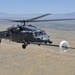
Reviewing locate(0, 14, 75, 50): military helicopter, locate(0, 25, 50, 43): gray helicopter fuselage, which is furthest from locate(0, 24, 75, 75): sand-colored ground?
locate(0, 14, 75, 50): military helicopter

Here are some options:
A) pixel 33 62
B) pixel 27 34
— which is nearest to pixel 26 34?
pixel 27 34

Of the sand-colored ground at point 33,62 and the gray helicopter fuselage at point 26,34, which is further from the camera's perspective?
the sand-colored ground at point 33,62

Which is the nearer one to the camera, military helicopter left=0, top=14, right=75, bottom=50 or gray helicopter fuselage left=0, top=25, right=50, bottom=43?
military helicopter left=0, top=14, right=75, bottom=50

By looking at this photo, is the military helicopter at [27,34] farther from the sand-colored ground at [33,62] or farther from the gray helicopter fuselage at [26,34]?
the sand-colored ground at [33,62]

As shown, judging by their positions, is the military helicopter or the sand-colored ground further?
the sand-colored ground

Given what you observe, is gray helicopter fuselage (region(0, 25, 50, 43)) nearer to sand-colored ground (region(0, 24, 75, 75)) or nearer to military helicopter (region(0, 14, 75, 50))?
military helicopter (region(0, 14, 75, 50))

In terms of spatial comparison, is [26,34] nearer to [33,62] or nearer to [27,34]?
[27,34]

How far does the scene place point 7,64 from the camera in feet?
449

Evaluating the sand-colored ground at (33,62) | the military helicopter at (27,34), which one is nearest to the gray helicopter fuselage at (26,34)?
the military helicopter at (27,34)

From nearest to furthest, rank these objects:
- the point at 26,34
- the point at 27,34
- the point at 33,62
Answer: the point at 27,34 < the point at 26,34 < the point at 33,62

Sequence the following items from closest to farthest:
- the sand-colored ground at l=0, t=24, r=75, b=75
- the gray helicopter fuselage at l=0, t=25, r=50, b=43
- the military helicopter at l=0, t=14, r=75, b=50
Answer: the military helicopter at l=0, t=14, r=75, b=50 < the gray helicopter fuselage at l=0, t=25, r=50, b=43 < the sand-colored ground at l=0, t=24, r=75, b=75

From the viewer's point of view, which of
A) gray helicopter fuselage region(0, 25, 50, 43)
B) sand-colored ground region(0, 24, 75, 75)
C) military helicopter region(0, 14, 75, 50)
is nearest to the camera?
military helicopter region(0, 14, 75, 50)

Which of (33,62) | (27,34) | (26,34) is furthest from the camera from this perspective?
(33,62)

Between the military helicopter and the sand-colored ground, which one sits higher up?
the military helicopter
